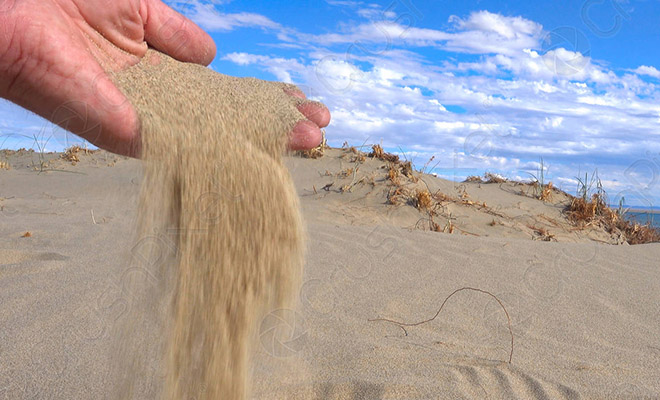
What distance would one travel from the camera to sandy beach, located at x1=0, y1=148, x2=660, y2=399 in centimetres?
198

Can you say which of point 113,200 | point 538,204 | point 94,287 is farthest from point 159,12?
point 538,204

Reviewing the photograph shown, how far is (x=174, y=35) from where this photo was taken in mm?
2836

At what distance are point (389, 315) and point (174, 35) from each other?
1.80 metres

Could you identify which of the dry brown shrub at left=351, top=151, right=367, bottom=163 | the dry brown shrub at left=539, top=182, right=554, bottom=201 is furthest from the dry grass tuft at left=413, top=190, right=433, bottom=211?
the dry brown shrub at left=539, top=182, right=554, bottom=201

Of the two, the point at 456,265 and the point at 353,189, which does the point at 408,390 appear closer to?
the point at 456,265

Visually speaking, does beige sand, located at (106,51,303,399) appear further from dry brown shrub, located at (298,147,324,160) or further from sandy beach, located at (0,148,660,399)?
dry brown shrub, located at (298,147,324,160)

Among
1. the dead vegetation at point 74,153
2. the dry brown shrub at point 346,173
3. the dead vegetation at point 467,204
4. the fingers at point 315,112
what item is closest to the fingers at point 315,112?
the fingers at point 315,112

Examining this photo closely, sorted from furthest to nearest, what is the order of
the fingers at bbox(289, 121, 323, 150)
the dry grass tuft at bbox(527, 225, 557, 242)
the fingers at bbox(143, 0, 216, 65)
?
1. the dry grass tuft at bbox(527, 225, 557, 242)
2. the fingers at bbox(143, 0, 216, 65)
3. the fingers at bbox(289, 121, 323, 150)

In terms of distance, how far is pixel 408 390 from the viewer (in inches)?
75.3

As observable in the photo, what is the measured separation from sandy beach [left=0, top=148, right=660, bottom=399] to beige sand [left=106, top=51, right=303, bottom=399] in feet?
0.41

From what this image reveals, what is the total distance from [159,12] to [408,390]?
2.18 metres

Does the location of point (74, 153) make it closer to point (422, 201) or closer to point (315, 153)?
point (315, 153)

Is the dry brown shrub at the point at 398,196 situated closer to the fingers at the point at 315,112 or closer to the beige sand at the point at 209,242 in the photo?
the fingers at the point at 315,112

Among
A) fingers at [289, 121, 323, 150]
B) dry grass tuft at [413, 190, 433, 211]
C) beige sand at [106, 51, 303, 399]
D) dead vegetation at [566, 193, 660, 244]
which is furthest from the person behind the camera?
dead vegetation at [566, 193, 660, 244]
